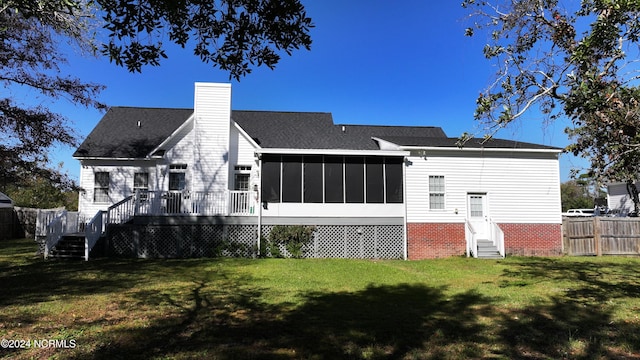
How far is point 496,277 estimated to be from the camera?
36.0 feet

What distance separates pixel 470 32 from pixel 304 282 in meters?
7.01

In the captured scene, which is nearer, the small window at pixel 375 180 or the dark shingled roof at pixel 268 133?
the small window at pixel 375 180

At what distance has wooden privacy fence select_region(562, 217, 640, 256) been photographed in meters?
16.6

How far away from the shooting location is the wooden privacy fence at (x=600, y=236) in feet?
54.3

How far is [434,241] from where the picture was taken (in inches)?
620

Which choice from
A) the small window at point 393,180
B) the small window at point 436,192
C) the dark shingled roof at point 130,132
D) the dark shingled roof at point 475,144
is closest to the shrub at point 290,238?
the small window at point 393,180

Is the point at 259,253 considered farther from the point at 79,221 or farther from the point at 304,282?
the point at 79,221

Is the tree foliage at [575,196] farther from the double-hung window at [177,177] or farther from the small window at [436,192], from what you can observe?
the double-hung window at [177,177]

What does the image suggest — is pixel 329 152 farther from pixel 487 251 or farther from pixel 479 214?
pixel 487 251

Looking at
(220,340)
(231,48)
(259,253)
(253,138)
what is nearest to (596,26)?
(231,48)

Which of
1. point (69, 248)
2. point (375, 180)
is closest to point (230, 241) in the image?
point (69, 248)

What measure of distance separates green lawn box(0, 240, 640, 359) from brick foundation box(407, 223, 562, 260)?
10.5ft

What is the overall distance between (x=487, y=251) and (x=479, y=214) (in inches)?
64.0

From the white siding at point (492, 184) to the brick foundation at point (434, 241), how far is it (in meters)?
0.33
